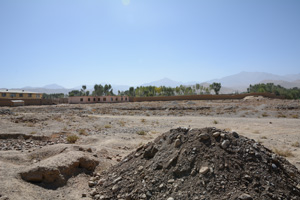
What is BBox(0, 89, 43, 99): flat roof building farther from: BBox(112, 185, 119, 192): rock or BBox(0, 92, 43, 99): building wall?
BBox(112, 185, 119, 192): rock

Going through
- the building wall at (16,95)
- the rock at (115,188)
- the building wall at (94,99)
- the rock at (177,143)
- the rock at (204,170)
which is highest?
the building wall at (16,95)

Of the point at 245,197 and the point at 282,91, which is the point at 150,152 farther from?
the point at 282,91

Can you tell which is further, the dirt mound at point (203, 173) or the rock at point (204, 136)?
the rock at point (204, 136)

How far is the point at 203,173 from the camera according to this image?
15.3 feet

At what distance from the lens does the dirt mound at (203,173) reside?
4355 mm

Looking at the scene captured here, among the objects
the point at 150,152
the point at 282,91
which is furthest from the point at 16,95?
the point at 282,91

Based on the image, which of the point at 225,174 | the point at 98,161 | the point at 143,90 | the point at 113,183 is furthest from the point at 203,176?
the point at 143,90

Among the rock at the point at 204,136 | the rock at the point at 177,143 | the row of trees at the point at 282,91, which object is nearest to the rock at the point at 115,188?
the rock at the point at 177,143

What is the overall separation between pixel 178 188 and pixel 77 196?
9.30 ft

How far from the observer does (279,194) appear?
14.0 feet

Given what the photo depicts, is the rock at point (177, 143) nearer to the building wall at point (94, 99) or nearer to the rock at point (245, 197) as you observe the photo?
the rock at point (245, 197)

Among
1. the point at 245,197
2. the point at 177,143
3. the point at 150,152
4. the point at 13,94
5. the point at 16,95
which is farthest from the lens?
the point at 16,95

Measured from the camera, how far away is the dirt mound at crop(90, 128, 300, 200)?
436cm

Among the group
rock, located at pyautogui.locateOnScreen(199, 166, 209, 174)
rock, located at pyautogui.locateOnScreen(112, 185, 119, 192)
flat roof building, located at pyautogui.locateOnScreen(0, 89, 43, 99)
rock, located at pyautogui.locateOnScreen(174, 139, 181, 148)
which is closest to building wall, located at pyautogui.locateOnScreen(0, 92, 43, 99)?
flat roof building, located at pyautogui.locateOnScreen(0, 89, 43, 99)
